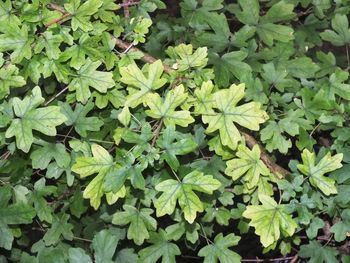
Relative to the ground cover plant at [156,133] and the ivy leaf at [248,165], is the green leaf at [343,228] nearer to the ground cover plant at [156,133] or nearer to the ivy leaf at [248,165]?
the ground cover plant at [156,133]

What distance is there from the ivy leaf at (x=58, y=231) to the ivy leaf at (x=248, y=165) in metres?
0.67

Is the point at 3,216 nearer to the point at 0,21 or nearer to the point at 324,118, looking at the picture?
the point at 0,21

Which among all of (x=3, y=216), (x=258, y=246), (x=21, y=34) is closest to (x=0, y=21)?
(x=21, y=34)

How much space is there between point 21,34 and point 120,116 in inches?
17.3

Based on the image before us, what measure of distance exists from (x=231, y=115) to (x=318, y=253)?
0.75 meters

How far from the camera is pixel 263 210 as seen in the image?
5.64 ft

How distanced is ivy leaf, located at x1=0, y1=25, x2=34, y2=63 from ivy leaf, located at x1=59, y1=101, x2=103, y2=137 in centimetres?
24

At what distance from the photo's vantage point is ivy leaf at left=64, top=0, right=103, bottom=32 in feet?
5.82

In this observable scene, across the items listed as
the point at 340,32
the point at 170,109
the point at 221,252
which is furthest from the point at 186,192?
the point at 340,32

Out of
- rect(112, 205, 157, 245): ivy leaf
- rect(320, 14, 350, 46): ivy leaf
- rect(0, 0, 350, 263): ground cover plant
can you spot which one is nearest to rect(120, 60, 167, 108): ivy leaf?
rect(0, 0, 350, 263): ground cover plant

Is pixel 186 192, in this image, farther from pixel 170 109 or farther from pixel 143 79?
pixel 143 79

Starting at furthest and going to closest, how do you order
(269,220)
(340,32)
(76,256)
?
(340,32)
(76,256)
(269,220)

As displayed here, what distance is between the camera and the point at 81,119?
189cm

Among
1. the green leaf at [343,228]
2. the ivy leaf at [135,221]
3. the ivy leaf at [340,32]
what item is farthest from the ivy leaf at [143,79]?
the ivy leaf at [340,32]
